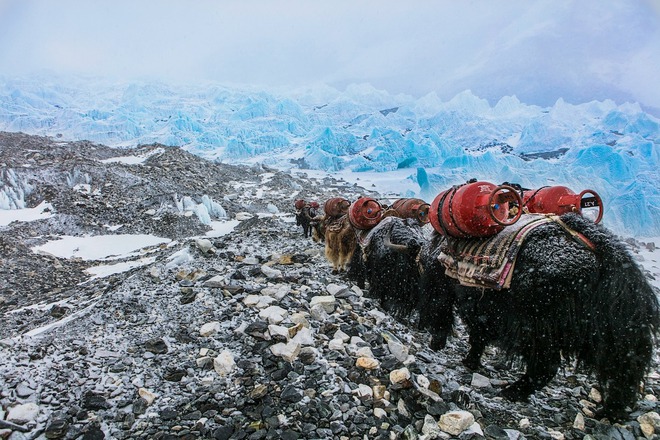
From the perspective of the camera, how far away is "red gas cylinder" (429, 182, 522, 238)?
2.27 m

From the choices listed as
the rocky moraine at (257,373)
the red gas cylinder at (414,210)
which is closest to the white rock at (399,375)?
the rocky moraine at (257,373)

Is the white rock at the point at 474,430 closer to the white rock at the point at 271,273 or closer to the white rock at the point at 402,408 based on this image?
the white rock at the point at 402,408

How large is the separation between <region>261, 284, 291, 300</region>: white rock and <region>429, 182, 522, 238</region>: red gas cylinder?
5.96ft

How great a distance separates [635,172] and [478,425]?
15641 mm

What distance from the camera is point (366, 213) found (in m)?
4.49

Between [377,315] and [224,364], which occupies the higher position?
[224,364]

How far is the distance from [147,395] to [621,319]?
9.40 feet

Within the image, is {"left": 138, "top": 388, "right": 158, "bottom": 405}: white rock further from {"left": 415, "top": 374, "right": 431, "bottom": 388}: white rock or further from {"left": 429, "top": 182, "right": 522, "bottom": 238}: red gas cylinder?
{"left": 429, "top": 182, "right": 522, "bottom": 238}: red gas cylinder

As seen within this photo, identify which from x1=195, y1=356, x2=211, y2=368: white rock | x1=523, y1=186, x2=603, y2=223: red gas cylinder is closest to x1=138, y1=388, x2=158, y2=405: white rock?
x1=195, y1=356, x2=211, y2=368: white rock

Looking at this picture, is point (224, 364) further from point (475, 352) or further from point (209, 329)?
point (475, 352)

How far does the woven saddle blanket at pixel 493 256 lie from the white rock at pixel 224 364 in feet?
5.88

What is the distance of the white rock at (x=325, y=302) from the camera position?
10.9 feet

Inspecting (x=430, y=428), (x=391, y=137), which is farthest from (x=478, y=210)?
(x=391, y=137)

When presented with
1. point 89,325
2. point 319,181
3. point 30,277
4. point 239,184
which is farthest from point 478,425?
point 319,181
